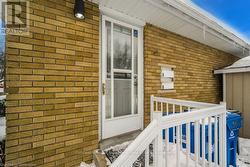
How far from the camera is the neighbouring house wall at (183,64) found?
372cm

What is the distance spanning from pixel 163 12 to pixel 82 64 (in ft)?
6.57

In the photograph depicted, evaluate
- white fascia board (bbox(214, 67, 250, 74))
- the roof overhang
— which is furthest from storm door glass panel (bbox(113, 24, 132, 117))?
white fascia board (bbox(214, 67, 250, 74))

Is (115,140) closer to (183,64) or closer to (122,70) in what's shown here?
(122,70)

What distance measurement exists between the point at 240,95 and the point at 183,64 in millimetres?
2366

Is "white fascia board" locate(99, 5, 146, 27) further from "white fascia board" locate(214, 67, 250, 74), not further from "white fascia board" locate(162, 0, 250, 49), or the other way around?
"white fascia board" locate(214, 67, 250, 74)

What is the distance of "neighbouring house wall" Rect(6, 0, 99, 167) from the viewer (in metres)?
2.06

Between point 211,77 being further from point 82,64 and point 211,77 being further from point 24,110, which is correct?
point 24,110

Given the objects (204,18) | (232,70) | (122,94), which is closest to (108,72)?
(122,94)

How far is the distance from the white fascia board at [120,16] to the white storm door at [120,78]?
0.27ft

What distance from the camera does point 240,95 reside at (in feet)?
17.9

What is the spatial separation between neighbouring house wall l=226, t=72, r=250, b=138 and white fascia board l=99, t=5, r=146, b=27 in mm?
3934

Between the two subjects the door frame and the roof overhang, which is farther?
the roof overhang

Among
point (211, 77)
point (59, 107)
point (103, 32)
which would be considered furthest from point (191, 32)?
point (59, 107)

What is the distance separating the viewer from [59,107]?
238 centimetres
